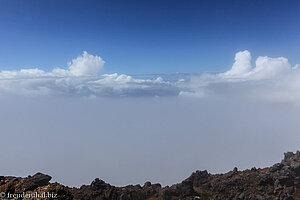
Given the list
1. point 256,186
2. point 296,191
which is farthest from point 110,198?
point 296,191

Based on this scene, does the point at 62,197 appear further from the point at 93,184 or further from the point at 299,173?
the point at 299,173

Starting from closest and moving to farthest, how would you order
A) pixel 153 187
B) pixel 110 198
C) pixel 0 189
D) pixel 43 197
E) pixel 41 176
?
pixel 43 197, pixel 0 189, pixel 41 176, pixel 110 198, pixel 153 187

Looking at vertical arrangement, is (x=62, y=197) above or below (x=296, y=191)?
above

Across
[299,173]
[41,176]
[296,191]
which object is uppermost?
[41,176]

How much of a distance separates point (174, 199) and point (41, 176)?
49.8 ft

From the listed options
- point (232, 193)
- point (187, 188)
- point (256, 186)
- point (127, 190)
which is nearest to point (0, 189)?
point (127, 190)

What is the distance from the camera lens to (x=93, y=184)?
25188 mm

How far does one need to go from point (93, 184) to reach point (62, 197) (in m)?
15.6

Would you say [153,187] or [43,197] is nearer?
[43,197]

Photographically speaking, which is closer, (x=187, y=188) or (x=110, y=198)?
(x=110, y=198)

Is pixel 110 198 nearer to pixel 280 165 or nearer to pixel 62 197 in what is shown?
pixel 62 197

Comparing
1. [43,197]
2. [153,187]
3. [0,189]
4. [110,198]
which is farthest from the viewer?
[153,187]

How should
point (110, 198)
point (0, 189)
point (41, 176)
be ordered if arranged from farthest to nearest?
point (110, 198), point (41, 176), point (0, 189)

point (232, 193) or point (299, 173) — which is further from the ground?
point (299, 173)
